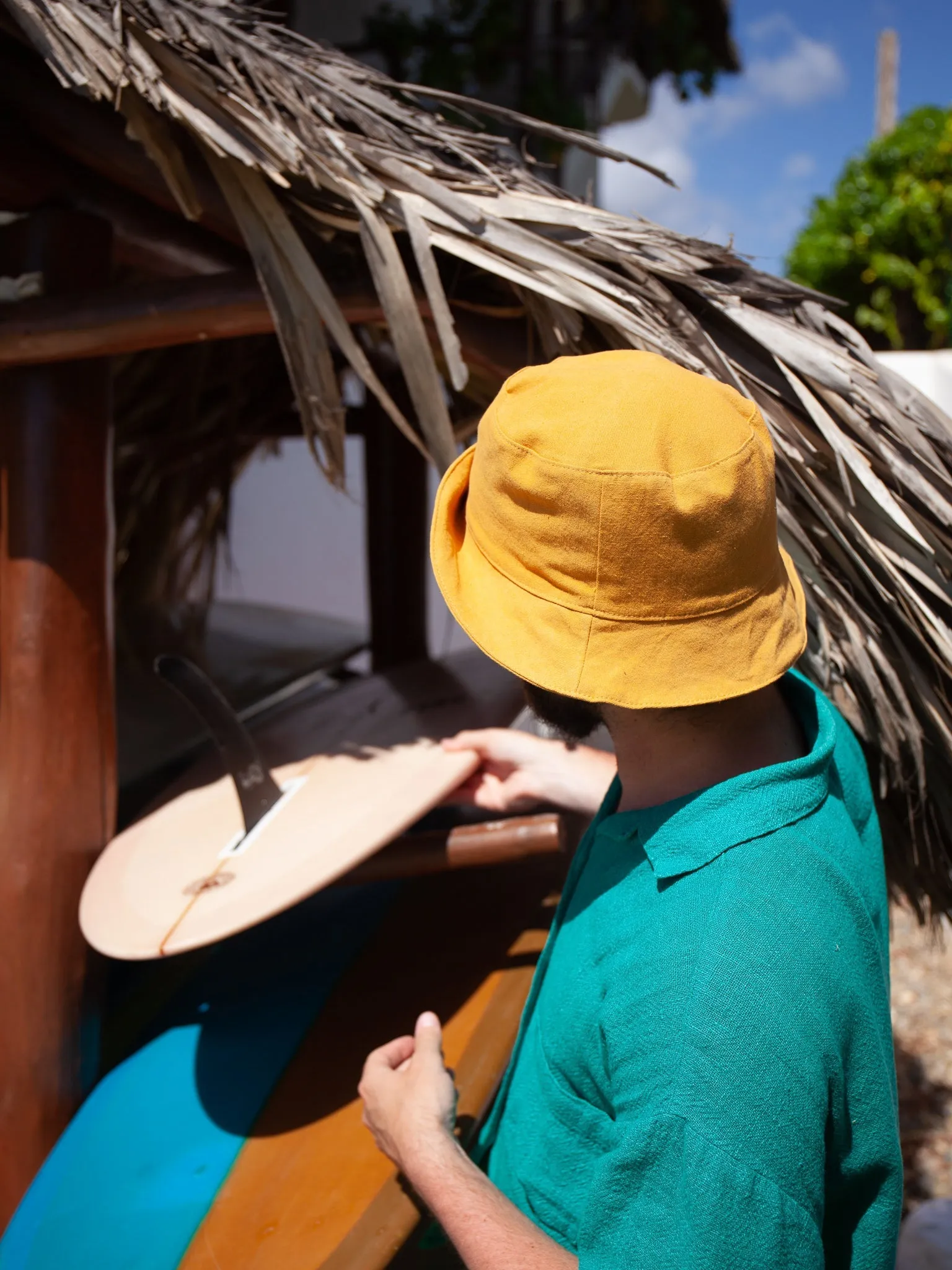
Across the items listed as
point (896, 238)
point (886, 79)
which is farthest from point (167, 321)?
point (886, 79)

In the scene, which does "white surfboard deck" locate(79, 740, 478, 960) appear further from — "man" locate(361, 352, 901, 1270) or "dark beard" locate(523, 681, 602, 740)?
"dark beard" locate(523, 681, 602, 740)

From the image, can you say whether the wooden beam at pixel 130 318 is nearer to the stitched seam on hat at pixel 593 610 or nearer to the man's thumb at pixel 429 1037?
the stitched seam on hat at pixel 593 610

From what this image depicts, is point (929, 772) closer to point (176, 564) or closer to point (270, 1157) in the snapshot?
point (270, 1157)

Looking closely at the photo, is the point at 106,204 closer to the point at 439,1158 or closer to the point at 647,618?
the point at 647,618

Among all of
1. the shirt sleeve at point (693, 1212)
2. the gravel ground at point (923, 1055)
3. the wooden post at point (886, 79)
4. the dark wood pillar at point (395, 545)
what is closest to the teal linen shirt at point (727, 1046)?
the shirt sleeve at point (693, 1212)

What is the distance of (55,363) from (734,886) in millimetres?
1436

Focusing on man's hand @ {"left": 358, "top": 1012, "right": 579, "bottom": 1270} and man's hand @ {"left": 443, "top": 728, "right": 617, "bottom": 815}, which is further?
man's hand @ {"left": 443, "top": 728, "right": 617, "bottom": 815}

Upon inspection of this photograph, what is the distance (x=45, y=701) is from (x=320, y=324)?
0.82m

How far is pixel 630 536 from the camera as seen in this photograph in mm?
897

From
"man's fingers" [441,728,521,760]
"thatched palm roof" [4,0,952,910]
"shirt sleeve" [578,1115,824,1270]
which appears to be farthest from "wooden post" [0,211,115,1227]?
"shirt sleeve" [578,1115,824,1270]

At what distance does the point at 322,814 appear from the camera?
1.72 m

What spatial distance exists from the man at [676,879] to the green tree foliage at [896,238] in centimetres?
729

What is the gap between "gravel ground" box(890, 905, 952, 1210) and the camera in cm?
261

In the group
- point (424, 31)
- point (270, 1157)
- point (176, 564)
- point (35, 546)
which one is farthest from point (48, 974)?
point (424, 31)
